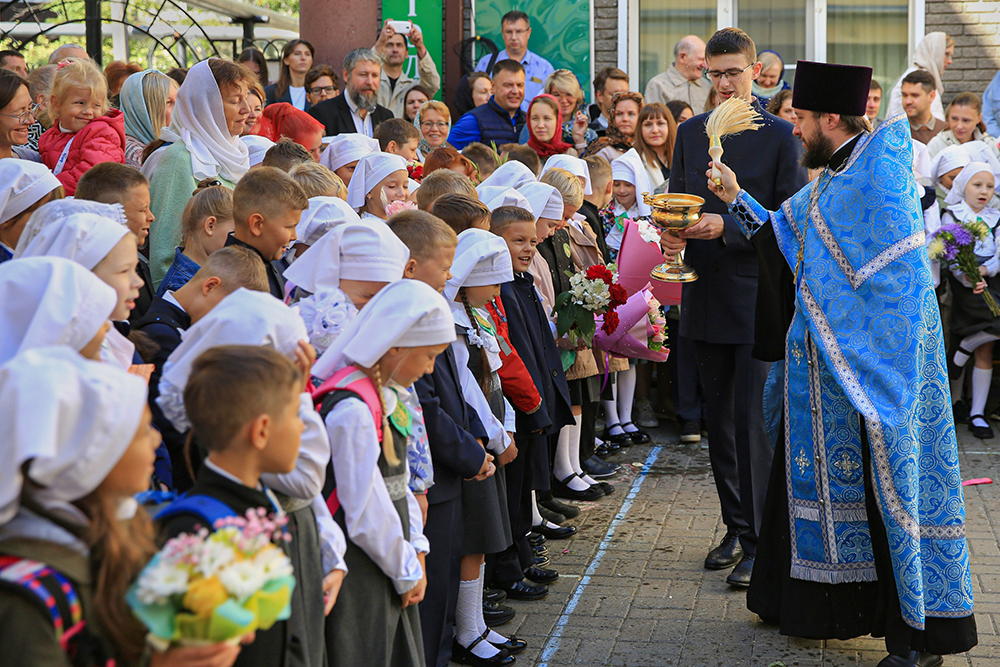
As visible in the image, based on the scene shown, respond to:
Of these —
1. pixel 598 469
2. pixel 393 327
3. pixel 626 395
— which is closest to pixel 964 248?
pixel 626 395

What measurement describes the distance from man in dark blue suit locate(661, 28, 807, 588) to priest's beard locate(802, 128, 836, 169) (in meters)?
0.67

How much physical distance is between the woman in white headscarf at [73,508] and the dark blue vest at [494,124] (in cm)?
731

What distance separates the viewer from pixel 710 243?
5398 millimetres

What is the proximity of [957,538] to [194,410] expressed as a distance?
317 cm

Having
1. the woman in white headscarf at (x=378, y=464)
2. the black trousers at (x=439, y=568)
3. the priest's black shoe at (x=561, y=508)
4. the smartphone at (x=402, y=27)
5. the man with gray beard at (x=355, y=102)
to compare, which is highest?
the smartphone at (x=402, y=27)

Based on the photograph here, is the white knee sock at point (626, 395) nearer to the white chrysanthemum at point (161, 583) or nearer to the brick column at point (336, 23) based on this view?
the brick column at point (336, 23)

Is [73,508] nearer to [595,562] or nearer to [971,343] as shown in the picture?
[595,562]

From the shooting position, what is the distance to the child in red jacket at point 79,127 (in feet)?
17.2

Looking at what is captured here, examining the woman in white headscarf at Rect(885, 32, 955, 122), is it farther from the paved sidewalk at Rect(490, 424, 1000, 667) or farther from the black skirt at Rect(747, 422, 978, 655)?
the black skirt at Rect(747, 422, 978, 655)

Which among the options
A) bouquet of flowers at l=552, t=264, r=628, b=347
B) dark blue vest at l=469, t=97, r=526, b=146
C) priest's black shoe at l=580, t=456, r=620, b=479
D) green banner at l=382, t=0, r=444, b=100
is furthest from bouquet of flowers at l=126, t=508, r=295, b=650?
green banner at l=382, t=0, r=444, b=100

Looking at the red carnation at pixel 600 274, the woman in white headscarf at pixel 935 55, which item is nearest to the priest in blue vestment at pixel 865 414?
the red carnation at pixel 600 274

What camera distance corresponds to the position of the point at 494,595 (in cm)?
489

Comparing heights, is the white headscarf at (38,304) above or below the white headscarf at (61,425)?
above

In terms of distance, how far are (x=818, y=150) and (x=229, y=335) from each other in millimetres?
2815
